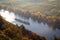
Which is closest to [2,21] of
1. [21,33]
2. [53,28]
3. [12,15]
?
[12,15]

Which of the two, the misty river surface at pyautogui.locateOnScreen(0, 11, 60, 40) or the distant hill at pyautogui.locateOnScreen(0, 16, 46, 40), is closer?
the misty river surface at pyautogui.locateOnScreen(0, 11, 60, 40)

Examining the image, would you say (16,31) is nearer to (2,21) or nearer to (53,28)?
(2,21)

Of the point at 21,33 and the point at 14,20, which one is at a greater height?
the point at 14,20

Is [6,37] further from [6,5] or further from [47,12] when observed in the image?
[47,12]

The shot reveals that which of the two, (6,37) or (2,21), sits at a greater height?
(2,21)

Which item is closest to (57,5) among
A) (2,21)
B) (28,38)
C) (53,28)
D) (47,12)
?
(47,12)

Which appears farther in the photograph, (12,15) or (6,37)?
(12,15)

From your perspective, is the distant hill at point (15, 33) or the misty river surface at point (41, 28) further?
the distant hill at point (15, 33)

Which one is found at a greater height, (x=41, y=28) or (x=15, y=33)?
(x=41, y=28)

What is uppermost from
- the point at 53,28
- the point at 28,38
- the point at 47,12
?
the point at 47,12
